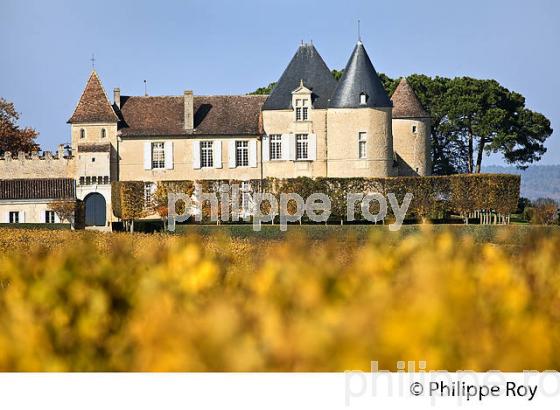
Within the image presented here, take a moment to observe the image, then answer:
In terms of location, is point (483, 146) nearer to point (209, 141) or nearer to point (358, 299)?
point (209, 141)

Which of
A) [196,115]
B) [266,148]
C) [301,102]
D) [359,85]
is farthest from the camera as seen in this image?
[196,115]

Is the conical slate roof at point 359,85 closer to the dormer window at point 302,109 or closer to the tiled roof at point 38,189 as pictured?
the dormer window at point 302,109

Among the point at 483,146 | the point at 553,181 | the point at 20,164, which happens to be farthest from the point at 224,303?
the point at 553,181

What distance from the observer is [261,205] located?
36094mm

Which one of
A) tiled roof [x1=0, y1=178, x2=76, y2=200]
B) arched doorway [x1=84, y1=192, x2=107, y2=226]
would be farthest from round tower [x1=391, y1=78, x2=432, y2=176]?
tiled roof [x1=0, y1=178, x2=76, y2=200]

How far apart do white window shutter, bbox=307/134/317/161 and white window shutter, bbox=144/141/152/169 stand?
6.97 m

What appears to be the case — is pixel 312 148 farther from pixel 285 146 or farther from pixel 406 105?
pixel 406 105

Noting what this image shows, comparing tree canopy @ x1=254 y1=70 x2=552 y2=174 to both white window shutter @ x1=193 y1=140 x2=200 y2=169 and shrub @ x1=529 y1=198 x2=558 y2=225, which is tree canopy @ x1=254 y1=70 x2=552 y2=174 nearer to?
white window shutter @ x1=193 y1=140 x2=200 y2=169

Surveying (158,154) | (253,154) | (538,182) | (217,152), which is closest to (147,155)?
(158,154)

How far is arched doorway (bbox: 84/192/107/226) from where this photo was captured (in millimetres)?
39781

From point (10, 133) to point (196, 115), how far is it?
13863 mm

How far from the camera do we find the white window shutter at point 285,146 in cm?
3922

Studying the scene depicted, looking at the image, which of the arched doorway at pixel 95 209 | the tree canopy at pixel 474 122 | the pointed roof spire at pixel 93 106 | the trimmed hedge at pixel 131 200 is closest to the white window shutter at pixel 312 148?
the trimmed hedge at pixel 131 200

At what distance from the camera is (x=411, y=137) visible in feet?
135
